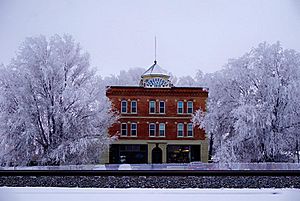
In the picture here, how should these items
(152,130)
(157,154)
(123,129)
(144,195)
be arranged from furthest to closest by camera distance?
(152,130)
(157,154)
(123,129)
(144,195)

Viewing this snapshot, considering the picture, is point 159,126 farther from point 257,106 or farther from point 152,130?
point 257,106

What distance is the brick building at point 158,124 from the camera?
3434 cm

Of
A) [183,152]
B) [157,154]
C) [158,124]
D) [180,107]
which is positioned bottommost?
[157,154]

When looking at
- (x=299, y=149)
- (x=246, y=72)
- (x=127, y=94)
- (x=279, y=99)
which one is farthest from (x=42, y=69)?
(x=299, y=149)

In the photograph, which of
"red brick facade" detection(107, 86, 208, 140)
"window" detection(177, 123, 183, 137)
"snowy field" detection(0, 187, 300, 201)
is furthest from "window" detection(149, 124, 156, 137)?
"snowy field" detection(0, 187, 300, 201)

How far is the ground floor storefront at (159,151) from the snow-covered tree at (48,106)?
21.4ft

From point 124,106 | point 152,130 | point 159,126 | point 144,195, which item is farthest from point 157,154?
point 144,195

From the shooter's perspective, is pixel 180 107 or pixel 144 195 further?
pixel 180 107

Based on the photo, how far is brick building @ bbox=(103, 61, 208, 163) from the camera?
34.3 meters

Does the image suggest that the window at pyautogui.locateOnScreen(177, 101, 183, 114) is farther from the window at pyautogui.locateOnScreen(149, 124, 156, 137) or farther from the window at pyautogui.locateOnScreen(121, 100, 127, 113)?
the window at pyautogui.locateOnScreen(121, 100, 127, 113)

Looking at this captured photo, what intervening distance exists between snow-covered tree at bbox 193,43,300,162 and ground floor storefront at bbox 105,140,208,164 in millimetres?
6578

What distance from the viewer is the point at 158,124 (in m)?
34.7

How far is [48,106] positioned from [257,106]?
482 inches

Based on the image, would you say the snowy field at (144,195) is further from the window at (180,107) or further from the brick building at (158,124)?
the window at (180,107)
